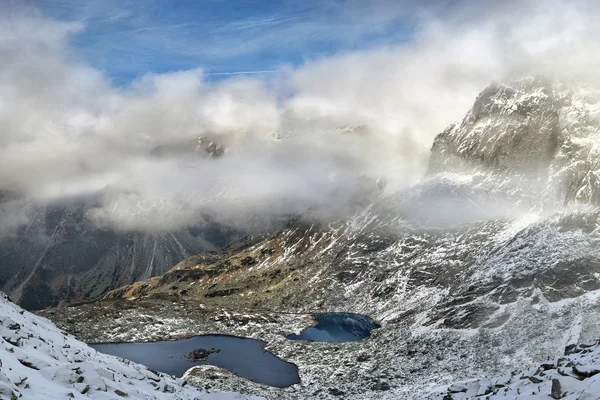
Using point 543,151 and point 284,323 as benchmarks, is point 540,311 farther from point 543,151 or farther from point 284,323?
point 543,151

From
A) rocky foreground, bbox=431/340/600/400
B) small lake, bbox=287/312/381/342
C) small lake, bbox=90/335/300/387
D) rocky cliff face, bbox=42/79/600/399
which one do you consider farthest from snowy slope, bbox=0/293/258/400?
small lake, bbox=287/312/381/342

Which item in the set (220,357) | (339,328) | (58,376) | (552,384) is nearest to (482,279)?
(339,328)

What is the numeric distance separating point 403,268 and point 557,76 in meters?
114

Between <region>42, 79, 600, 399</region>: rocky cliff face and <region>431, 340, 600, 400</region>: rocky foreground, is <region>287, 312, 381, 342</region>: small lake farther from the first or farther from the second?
<region>431, 340, 600, 400</region>: rocky foreground

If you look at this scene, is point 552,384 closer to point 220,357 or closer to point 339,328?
point 220,357

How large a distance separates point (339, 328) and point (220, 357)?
43748 mm

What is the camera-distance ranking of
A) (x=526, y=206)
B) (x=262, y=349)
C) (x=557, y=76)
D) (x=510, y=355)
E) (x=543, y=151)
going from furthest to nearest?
1. (x=557, y=76)
2. (x=543, y=151)
3. (x=526, y=206)
4. (x=262, y=349)
5. (x=510, y=355)

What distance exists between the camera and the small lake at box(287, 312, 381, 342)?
4756 inches

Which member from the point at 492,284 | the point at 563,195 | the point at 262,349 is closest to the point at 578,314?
the point at 492,284

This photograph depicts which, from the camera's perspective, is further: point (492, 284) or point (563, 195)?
point (563, 195)

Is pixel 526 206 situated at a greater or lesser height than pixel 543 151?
lesser

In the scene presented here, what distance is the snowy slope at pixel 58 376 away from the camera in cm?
2378

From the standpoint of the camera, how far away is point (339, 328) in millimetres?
133125

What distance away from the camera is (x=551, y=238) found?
122250mm
